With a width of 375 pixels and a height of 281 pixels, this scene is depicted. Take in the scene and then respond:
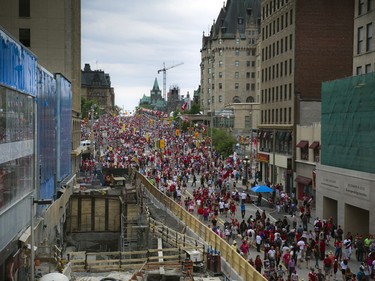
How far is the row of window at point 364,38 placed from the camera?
38.5 meters

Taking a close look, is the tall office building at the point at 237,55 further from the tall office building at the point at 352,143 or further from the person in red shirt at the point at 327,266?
the person in red shirt at the point at 327,266

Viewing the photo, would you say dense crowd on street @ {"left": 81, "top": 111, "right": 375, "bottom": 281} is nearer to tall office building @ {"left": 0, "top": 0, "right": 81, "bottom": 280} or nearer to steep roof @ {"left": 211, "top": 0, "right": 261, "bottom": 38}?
tall office building @ {"left": 0, "top": 0, "right": 81, "bottom": 280}

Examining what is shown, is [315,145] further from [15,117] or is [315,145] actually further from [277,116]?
[15,117]

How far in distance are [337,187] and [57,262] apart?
22526 mm

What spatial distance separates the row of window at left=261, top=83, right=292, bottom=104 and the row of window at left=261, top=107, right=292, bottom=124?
3.57 feet

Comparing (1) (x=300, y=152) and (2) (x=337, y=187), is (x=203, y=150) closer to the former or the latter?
(1) (x=300, y=152)

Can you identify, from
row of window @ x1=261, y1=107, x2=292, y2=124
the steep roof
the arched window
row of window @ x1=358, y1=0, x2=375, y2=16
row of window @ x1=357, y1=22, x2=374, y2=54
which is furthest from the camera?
the arched window

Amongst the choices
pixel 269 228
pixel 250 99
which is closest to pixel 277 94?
pixel 269 228

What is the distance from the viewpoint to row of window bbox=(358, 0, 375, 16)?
3803 centimetres

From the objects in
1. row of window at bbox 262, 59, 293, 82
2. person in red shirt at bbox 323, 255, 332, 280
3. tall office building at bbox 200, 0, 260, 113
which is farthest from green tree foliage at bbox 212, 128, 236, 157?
person in red shirt at bbox 323, 255, 332, 280

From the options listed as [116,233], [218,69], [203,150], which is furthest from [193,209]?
[218,69]

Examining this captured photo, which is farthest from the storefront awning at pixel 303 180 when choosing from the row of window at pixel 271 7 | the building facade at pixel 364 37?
the row of window at pixel 271 7

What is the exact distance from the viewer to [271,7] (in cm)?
6419

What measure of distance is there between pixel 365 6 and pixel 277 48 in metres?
22.5
